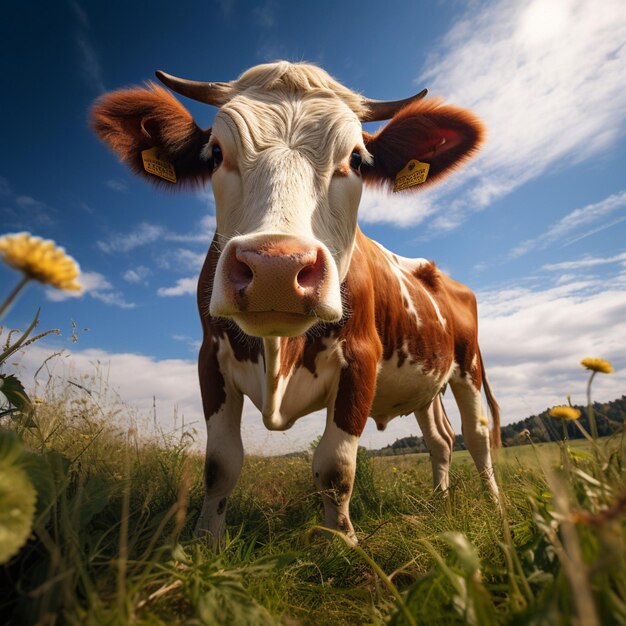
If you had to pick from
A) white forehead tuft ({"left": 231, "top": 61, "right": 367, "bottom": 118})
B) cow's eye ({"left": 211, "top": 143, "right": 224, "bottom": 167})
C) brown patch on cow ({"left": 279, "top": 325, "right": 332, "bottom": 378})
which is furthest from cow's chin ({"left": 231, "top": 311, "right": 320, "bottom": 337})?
white forehead tuft ({"left": 231, "top": 61, "right": 367, "bottom": 118})

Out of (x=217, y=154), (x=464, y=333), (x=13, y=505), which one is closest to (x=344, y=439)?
(x=217, y=154)

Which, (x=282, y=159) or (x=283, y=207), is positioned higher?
(x=282, y=159)

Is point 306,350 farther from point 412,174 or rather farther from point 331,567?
point 412,174

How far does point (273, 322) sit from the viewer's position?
7.14ft

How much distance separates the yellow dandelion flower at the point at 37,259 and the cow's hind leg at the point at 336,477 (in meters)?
2.29

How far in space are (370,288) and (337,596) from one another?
89.3 inches

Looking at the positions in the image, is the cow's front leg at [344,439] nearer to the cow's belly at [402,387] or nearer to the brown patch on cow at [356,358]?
the brown patch on cow at [356,358]

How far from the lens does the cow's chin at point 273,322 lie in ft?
7.12

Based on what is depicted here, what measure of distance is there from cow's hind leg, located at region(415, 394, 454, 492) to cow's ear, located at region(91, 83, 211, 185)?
4331 millimetres

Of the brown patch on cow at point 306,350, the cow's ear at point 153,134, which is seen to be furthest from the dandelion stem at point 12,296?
the cow's ear at point 153,134

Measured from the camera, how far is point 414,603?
3.99 feet

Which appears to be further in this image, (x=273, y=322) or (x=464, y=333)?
(x=464, y=333)

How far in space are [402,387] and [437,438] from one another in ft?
7.16

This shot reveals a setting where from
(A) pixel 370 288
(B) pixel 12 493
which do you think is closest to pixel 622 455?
(B) pixel 12 493
